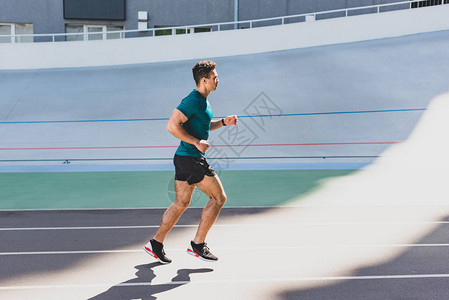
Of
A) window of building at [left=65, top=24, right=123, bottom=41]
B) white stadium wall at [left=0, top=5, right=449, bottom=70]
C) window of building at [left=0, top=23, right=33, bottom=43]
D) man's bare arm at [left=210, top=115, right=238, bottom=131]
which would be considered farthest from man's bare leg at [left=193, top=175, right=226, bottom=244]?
window of building at [left=0, top=23, right=33, bottom=43]

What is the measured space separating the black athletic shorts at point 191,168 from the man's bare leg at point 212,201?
0.23ft

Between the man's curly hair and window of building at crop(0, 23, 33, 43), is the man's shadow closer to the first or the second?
the man's curly hair

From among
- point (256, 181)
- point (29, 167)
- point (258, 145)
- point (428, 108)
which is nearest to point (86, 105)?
point (29, 167)

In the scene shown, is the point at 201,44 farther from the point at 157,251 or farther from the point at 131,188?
the point at 157,251

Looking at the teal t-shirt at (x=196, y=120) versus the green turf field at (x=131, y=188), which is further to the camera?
the green turf field at (x=131, y=188)

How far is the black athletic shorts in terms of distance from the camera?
14.9 feet

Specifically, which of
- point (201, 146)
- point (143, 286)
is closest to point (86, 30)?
point (201, 146)

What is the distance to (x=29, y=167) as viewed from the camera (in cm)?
1125

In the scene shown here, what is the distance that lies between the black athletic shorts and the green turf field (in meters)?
3.06

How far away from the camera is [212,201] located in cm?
476

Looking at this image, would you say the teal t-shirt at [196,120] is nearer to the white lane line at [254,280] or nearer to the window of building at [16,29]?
the white lane line at [254,280]

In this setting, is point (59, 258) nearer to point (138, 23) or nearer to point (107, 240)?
point (107, 240)

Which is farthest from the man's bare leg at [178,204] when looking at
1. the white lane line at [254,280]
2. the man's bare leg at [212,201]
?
the white lane line at [254,280]

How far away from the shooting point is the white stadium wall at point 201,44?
19969mm
